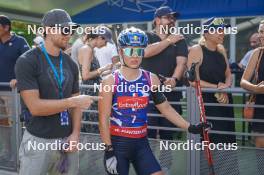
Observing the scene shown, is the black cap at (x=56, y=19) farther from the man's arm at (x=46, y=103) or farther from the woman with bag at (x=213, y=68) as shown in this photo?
the woman with bag at (x=213, y=68)

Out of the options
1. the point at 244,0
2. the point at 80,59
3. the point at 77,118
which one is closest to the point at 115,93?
the point at 77,118

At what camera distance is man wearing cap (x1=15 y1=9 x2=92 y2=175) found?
3189mm

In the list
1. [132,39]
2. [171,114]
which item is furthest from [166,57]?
[132,39]

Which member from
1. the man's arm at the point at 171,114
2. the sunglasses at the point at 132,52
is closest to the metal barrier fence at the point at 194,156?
the man's arm at the point at 171,114

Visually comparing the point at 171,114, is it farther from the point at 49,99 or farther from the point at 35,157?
the point at 35,157

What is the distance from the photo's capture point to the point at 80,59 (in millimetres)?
5676

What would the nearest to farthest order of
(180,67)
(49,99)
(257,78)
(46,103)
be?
(46,103) → (49,99) → (257,78) → (180,67)

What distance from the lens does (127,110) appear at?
3.53 metres

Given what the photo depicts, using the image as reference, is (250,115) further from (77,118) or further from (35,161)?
(35,161)

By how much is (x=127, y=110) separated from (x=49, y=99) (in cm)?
69

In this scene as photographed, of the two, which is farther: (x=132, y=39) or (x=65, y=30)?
(x=132, y=39)

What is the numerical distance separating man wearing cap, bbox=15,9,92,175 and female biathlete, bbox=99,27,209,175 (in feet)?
0.96

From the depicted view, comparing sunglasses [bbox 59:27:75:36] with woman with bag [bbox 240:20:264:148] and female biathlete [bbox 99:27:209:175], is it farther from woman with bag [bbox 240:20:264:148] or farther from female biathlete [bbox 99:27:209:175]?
woman with bag [bbox 240:20:264:148]

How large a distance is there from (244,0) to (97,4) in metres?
4.26
